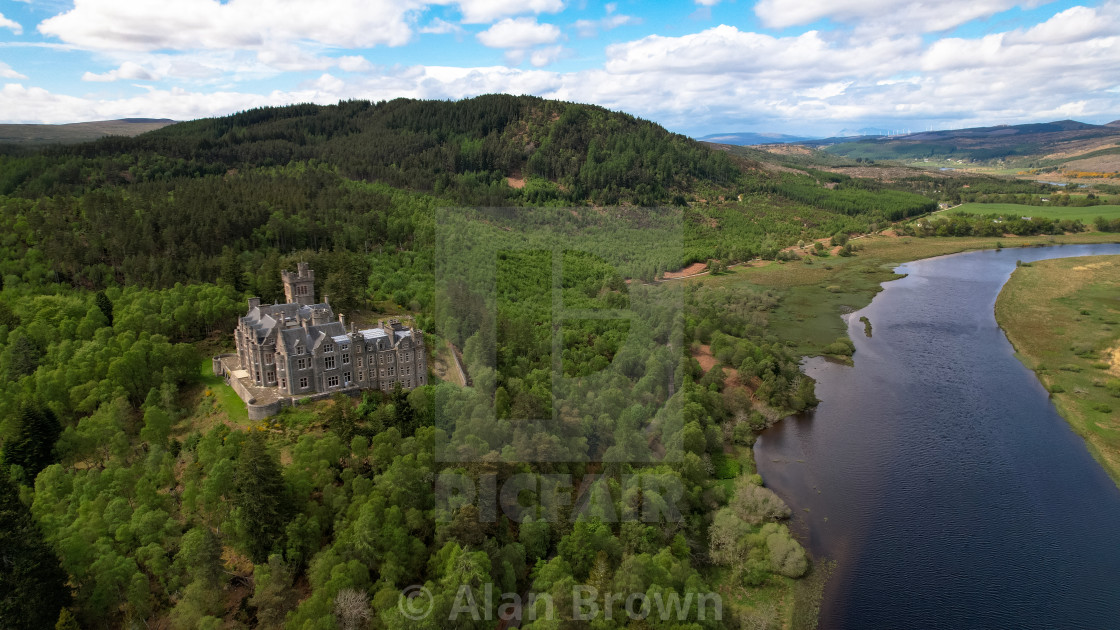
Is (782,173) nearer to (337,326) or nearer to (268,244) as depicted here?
(268,244)

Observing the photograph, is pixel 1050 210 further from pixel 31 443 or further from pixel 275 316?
pixel 31 443

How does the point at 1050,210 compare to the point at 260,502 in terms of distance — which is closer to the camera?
the point at 260,502

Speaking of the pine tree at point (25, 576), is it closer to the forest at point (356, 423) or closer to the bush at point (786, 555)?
the forest at point (356, 423)

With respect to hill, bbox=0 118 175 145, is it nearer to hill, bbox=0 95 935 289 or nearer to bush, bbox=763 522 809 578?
hill, bbox=0 95 935 289

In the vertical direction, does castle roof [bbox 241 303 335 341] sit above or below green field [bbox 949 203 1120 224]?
above

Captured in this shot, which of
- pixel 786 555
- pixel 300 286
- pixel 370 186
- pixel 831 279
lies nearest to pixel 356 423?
pixel 300 286

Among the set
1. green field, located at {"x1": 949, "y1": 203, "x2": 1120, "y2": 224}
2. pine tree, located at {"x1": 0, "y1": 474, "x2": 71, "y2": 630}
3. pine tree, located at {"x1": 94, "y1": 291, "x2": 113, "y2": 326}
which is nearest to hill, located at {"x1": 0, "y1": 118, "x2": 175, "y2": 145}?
pine tree, located at {"x1": 94, "y1": 291, "x2": 113, "y2": 326}
